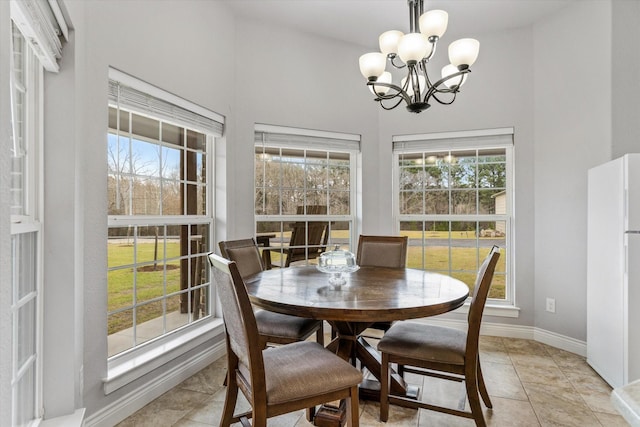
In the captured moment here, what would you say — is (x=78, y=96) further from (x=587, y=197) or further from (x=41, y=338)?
(x=587, y=197)

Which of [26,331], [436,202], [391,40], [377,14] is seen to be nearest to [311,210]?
[436,202]

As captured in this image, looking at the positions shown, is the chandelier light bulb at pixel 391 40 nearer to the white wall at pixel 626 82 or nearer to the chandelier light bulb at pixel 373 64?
the chandelier light bulb at pixel 373 64

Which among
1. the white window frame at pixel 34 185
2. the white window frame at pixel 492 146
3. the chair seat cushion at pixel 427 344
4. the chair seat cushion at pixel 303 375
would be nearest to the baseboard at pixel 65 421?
the white window frame at pixel 34 185

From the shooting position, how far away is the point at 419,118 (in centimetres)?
367

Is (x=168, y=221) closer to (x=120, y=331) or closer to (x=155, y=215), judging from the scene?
(x=155, y=215)

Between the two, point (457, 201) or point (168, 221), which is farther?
point (457, 201)

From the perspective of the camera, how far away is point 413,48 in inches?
78.7

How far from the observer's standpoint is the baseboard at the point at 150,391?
6.42 feet

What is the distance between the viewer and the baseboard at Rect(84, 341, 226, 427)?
196cm

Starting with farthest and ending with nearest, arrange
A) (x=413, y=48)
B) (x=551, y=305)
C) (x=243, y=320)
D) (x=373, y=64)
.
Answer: (x=551, y=305) → (x=373, y=64) → (x=413, y=48) → (x=243, y=320)

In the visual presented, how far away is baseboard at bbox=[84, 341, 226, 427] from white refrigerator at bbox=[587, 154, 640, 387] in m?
2.87

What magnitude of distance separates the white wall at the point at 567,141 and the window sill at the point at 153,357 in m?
3.02

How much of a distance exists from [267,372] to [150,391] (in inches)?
46.6

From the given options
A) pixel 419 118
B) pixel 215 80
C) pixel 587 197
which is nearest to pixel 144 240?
pixel 215 80
